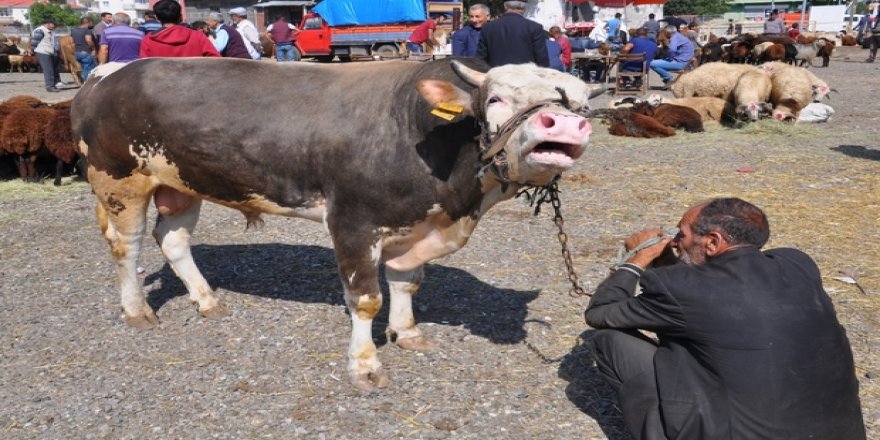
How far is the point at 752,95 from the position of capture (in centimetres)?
1361

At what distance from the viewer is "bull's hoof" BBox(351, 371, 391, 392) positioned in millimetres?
4039

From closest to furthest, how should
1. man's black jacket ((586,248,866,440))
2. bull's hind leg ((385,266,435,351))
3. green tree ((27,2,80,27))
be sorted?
1. man's black jacket ((586,248,866,440))
2. bull's hind leg ((385,266,435,351))
3. green tree ((27,2,80,27))

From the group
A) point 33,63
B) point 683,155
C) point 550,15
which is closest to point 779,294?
point 683,155

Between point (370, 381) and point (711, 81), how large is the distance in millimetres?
13087

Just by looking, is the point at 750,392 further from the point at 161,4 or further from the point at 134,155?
the point at 161,4

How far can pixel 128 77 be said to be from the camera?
4508mm

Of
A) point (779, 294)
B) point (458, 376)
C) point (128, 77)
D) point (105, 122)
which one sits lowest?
point (458, 376)

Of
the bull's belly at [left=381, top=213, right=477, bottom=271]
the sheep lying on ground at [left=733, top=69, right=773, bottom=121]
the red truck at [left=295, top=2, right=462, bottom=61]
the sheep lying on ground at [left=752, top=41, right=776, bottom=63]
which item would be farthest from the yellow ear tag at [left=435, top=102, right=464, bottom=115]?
the red truck at [left=295, top=2, right=462, bottom=61]

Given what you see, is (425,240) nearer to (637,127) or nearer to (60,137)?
(60,137)

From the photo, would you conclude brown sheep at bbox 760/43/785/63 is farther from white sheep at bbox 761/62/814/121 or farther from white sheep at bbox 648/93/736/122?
white sheep at bbox 648/93/736/122

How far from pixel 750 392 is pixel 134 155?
12.2ft

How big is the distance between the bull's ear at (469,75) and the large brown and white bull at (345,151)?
0.01 metres

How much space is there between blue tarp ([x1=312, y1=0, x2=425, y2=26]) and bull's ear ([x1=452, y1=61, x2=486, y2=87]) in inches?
1013

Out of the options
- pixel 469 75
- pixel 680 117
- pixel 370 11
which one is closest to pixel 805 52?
pixel 680 117
